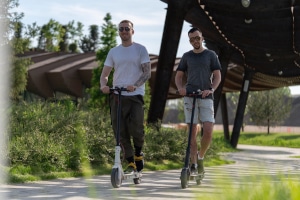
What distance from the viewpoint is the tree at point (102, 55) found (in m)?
40.5

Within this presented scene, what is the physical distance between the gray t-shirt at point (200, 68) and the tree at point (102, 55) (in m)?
32.2

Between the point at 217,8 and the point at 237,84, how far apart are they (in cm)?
2345

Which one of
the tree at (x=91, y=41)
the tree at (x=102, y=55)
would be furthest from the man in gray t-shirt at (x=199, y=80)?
the tree at (x=91, y=41)

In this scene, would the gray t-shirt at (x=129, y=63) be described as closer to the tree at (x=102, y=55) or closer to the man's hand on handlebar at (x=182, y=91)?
the man's hand on handlebar at (x=182, y=91)

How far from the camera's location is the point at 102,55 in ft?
139

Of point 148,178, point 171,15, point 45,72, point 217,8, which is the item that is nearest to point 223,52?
point 217,8

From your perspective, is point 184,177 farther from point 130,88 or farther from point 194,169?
point 130,88

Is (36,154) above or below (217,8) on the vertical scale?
below

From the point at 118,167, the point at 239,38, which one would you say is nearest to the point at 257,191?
the point at 118,167

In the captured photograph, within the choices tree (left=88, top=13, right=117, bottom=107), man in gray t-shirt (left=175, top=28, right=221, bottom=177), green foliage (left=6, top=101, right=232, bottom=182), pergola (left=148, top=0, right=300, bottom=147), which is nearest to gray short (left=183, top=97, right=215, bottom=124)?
man in gray t-shirt (left=175, top=28, right=221, bottom=177)

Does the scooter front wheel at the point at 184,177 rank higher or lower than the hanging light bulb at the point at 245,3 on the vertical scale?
lower

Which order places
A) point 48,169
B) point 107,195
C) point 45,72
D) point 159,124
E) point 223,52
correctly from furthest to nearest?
point 45,72, point 223,52, point 159,124, point 48,169, point 107,195

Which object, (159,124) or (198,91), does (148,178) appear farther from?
(159,124)

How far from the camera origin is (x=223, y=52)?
23031mm
